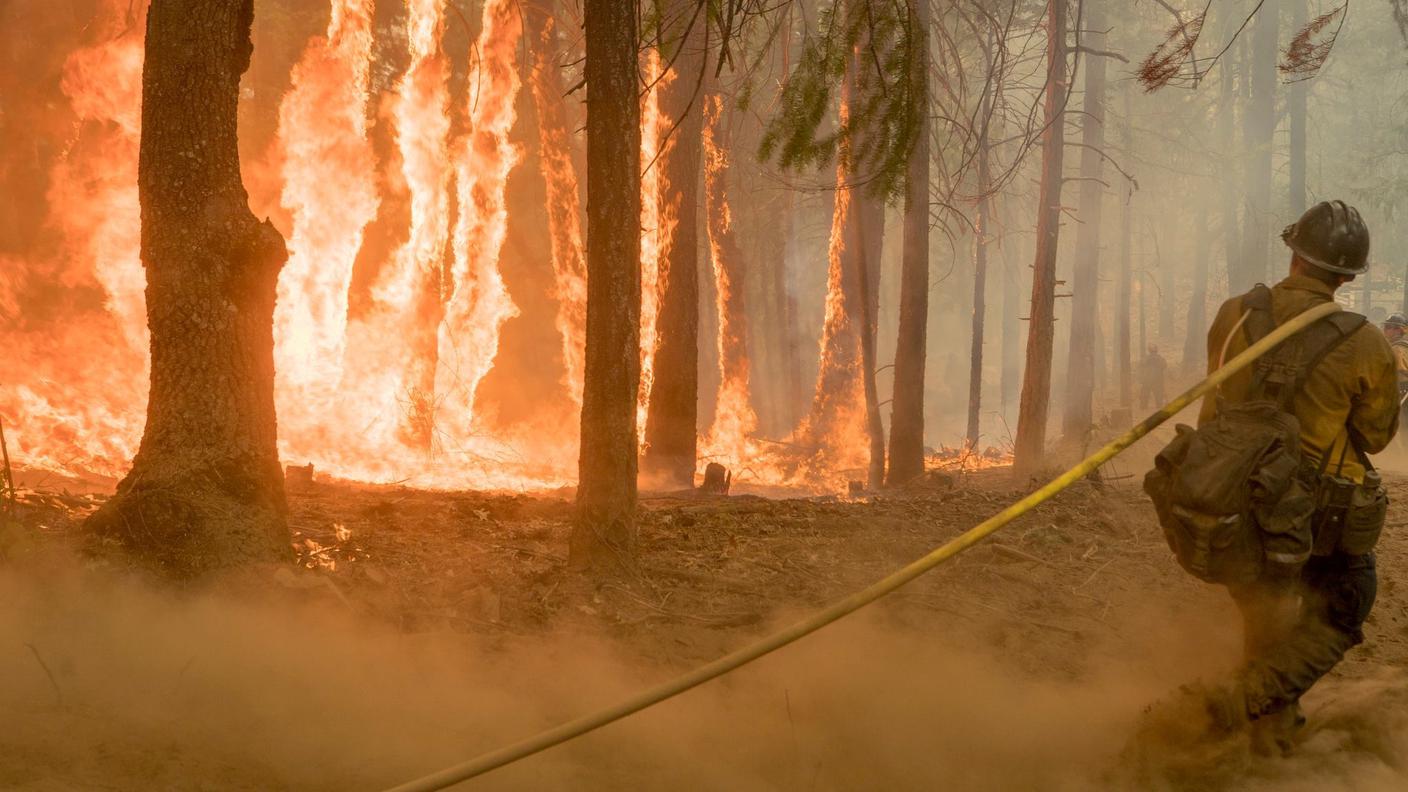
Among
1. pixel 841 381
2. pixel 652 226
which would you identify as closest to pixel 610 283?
pixel 652 226

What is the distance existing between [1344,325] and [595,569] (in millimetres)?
4138

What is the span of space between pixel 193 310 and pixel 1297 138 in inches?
1048

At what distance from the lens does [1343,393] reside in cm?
402

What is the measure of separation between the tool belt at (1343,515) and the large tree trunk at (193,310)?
519 cm

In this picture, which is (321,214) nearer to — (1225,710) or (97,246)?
(97,246)

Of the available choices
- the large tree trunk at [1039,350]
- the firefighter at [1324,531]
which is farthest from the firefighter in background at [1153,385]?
the firefighter at [1324,531]

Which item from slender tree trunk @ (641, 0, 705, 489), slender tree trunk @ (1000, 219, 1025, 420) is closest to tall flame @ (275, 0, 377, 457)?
slender tree trunk @ (641, 0, 705, 489)

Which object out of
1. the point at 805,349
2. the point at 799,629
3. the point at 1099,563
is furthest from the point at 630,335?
the point at 805,349

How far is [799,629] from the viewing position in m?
3.23

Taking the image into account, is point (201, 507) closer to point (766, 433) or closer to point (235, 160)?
point (235, 160)

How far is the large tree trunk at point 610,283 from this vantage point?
5766 millimetres

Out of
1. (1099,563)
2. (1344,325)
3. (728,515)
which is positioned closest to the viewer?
(1344,325)

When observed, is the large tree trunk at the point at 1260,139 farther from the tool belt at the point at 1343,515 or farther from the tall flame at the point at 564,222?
the tool belt at the point at 1343,515

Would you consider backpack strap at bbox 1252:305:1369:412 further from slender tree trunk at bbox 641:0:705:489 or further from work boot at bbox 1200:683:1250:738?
slender tree trunk at bbox 641:0:705:489
